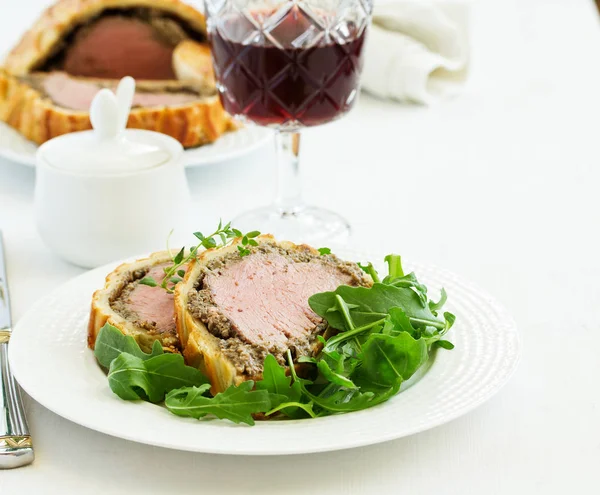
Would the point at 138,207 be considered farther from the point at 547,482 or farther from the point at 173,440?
the point at 547,482

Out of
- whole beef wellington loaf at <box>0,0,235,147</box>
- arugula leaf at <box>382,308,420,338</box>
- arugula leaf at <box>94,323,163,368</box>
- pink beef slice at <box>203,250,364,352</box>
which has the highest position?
whole beef wellington loaf at <box>0,0,235,147</box>

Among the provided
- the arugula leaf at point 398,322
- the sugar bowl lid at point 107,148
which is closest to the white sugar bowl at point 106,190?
the sugar bowl lid at point 107,148

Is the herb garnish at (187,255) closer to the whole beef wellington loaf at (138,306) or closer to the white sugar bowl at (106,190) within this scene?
the whole beef wellington loaf at (138,306)

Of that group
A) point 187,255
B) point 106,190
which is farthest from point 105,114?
point 187,255

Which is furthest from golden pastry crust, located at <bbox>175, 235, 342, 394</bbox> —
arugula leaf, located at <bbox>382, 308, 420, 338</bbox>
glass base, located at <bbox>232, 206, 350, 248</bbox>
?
glass base, located at <bbox>232, 206, 350, 248</bbox>

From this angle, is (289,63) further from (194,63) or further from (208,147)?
(194,63)

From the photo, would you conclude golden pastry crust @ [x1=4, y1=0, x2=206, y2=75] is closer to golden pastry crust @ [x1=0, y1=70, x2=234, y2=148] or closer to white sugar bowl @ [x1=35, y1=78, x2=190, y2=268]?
golden pastry crust @ [x1=0, y1=70, x2=234, y2=148]

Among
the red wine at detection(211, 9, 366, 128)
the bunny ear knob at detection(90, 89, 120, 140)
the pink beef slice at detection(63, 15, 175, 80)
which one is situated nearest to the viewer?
the bunny ear knob at detection(90, 89, 120, 140)
